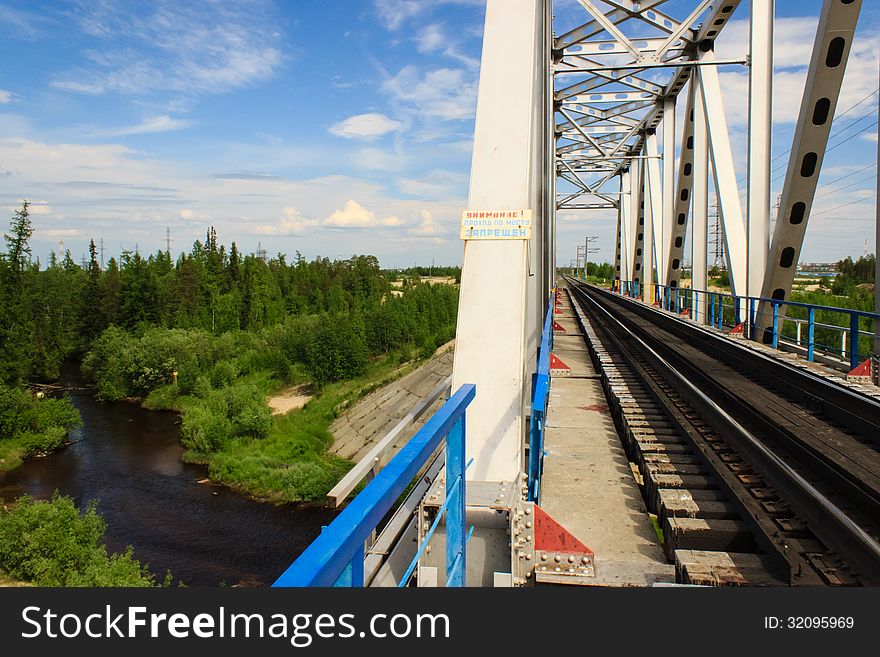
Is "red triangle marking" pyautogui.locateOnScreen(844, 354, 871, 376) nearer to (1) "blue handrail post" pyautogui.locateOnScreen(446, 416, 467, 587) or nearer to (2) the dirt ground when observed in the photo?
(1) "blue handrail post" pyautogui.locateOnScreen(446, 416, 467, 587)

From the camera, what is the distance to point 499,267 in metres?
3.86

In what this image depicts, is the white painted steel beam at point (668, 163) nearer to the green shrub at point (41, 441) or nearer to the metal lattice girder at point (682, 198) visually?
the metal lattice girder at point (682, 198)

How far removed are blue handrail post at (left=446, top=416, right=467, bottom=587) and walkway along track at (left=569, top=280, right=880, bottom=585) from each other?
137 centimetres

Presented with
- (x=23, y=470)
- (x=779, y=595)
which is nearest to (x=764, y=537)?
(x=779, y=595)

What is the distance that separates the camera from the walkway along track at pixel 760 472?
3.09 meters

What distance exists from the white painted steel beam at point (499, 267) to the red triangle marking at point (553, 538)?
1.20 feet

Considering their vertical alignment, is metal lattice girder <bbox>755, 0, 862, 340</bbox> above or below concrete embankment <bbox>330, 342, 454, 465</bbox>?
above

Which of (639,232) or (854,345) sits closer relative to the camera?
(854,345)

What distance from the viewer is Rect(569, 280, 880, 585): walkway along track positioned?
10.1 ft

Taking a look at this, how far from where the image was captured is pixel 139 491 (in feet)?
81.6

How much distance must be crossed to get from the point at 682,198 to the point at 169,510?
2215 cm

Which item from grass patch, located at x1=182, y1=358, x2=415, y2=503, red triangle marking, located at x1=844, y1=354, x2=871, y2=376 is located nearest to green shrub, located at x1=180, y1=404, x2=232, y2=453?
grass patch, located at x1=182, y1=358, x2=415, y2=503

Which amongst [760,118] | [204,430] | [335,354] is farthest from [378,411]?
[760,118]

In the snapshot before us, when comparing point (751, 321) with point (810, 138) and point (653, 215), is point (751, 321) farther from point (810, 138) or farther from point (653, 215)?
point (653, 215)
